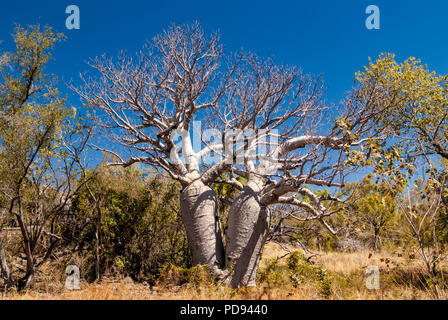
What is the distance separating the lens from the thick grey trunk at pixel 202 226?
555cm

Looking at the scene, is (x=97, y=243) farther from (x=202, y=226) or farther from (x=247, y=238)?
(x=247, y=238)

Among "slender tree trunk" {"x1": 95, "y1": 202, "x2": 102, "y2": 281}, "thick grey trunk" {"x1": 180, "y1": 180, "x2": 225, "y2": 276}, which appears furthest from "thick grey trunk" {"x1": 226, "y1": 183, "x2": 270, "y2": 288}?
"slender tree trunk" {"x1": 95, "y1": 202, "x2": 102, "y2": 281}

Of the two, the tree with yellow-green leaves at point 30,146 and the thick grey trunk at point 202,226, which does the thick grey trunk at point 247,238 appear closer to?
the thick grey trunk at point 202,226

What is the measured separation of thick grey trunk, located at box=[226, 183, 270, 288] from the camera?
17.2ft

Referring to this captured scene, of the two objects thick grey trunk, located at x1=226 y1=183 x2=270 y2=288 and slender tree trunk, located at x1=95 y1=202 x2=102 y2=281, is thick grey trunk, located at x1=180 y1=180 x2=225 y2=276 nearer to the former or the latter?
thick grey trunk, located at x1=226 y1=183 x2=270 y2=288

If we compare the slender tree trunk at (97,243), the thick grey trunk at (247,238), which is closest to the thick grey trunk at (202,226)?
the thick grey trunk at (247,238)

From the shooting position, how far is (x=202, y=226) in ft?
18.4

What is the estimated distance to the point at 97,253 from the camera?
6254 mm

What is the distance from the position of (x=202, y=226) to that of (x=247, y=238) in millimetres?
893

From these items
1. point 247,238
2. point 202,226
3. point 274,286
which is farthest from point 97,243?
point 274,286

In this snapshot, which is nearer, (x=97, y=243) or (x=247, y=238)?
(x=247, y=238)

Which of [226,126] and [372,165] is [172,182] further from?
[372,165]
